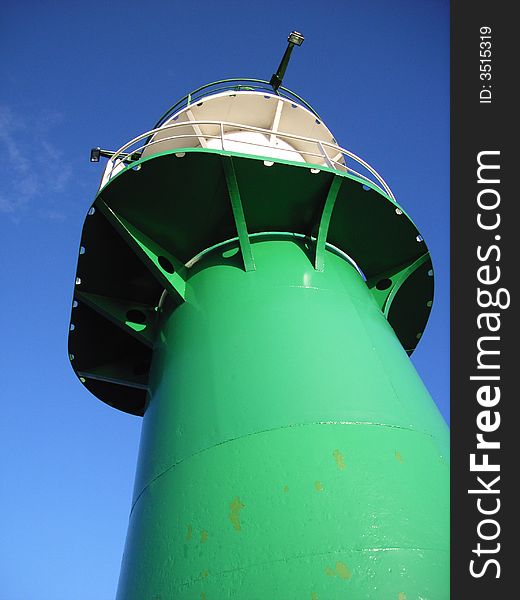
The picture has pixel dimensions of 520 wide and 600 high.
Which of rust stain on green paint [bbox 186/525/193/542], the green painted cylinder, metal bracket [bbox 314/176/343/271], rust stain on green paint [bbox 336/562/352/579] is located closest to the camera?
rust stain on green paint [bbox 336/562/352/579]

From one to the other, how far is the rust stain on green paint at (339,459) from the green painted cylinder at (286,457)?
0.01m

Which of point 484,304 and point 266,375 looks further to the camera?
point 266,375

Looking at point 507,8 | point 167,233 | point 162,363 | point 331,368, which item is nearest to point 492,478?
point 331,368

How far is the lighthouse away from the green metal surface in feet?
0.06

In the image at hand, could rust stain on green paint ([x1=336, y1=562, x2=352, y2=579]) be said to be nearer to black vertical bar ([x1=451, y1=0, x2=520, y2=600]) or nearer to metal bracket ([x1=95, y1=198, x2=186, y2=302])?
black vertical bar ([x1=451, y1=0, x2=520, y2=600])

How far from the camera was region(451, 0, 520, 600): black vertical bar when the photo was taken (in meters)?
4.42

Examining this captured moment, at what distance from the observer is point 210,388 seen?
20.2 feet

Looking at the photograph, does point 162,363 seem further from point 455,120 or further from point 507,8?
point 507,8

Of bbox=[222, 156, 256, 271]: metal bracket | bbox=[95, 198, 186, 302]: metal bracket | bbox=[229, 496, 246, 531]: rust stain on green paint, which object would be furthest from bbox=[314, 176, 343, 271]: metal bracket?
bbox=[229, 496, 246, 531]: rust stain on green paint

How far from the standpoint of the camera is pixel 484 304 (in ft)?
17.9

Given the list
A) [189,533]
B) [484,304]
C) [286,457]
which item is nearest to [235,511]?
[189,533]

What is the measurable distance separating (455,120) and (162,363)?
4395mm

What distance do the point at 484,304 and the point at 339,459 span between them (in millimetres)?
1958

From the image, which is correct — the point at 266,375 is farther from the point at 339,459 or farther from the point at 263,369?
the point at 339,459
